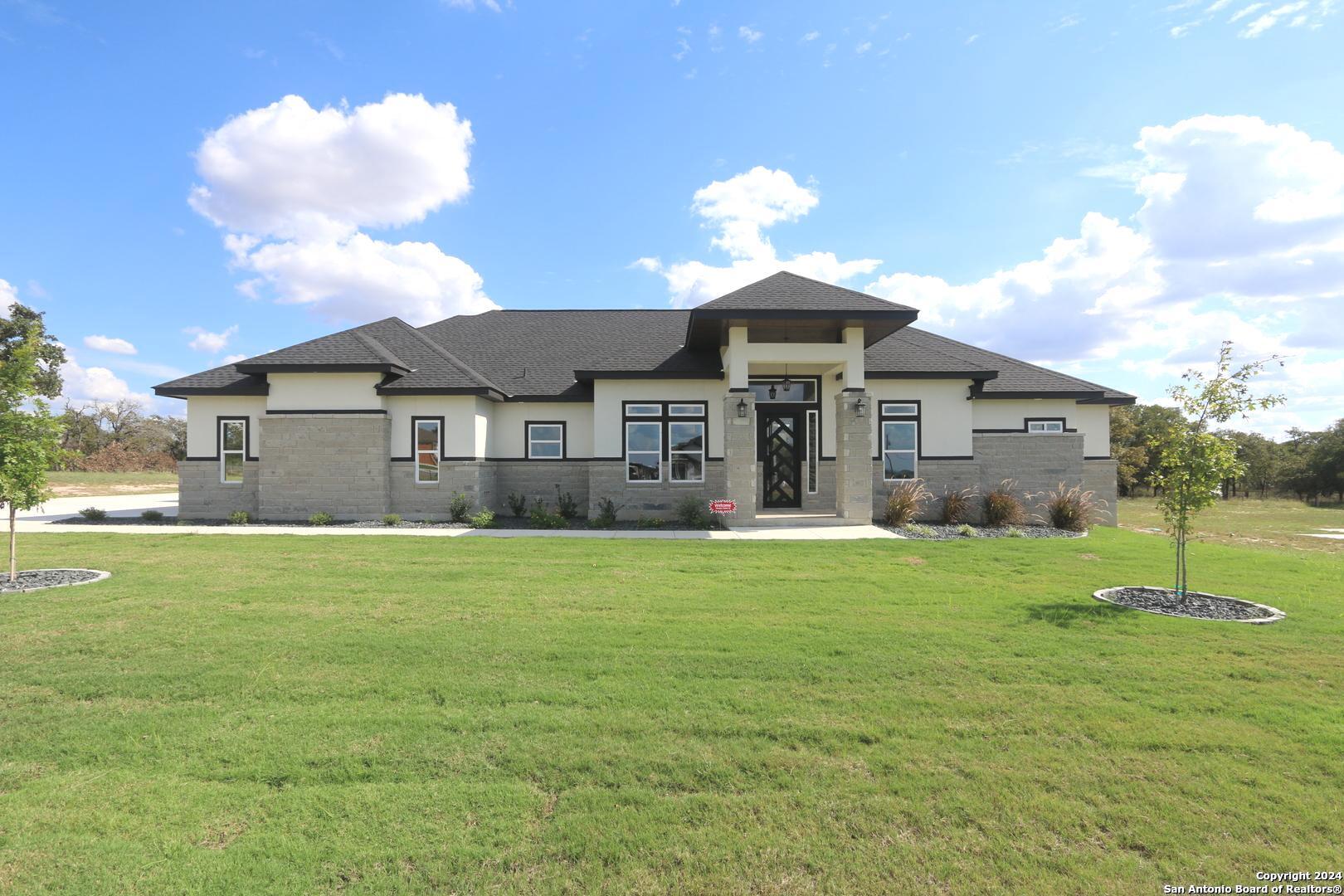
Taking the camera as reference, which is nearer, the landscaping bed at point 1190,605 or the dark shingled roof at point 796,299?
the landscaping bed at point 1190,605

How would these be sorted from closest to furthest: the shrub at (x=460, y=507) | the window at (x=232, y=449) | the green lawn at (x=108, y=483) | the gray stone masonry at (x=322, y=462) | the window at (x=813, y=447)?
1. the shrub at (x=460, y=507)
2. the gray stone masonry at (x=322, y=462)
3. the window at (x=232, y=449)
4. the window at (x=813, y=447)
5. the green lawn at (x=108, y=483)

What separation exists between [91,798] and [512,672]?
262 cm

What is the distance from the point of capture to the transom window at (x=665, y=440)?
54.5 ft

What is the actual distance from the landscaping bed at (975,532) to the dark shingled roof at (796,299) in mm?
5273

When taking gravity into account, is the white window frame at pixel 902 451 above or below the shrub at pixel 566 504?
above

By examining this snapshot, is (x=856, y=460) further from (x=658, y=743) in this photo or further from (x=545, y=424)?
(x=658, y=743)

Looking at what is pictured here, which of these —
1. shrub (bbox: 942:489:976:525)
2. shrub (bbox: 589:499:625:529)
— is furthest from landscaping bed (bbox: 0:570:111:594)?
shrub (bbox: 942:489:976:525)

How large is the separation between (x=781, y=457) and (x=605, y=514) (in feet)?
18.4

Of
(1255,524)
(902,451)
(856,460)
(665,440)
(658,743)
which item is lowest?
(1255,524)

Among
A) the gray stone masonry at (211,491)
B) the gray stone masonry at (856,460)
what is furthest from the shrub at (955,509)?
the gray stone masonry at (211,491)

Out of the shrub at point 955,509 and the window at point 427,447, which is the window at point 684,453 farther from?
the shrub at point 955,509

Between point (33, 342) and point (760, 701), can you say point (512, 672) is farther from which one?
point (33, 342)

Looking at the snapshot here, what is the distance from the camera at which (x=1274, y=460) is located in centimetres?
4328

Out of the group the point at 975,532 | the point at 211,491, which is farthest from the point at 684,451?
the point at 211,491
